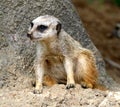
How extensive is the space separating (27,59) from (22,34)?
0.35 metres

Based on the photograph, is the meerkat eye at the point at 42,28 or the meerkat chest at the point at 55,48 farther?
the meerkat chest at the point at 55,48

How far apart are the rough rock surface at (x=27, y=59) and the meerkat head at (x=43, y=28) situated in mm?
599

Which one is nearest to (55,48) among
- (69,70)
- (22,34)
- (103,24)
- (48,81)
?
(69,70)

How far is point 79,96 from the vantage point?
639 cm

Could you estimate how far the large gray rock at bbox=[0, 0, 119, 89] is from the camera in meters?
7.05

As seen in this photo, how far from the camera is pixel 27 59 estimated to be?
7.23 metres

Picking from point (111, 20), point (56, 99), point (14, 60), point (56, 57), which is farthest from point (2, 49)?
point (111, 20)

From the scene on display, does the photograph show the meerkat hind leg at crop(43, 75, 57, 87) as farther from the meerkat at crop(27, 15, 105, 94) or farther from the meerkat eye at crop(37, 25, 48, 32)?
the meerkat eye at crop(37, 25, 48, 32)

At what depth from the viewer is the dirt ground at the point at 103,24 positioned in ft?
40.2

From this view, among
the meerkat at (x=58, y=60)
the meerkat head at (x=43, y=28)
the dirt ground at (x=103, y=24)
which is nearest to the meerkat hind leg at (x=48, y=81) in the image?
the meerkat at (x=58, y=60)

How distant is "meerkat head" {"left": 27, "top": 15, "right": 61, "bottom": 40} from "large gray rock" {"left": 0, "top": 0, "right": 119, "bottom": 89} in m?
0.63

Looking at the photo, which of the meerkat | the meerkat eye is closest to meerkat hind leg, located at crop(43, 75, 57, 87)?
the meerkat

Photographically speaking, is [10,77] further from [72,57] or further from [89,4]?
[89,4]

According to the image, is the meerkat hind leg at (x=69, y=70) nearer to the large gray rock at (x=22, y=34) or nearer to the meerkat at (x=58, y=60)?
the meerkat at (x=58, y=60)
